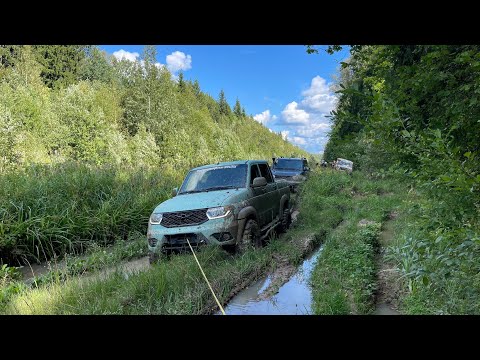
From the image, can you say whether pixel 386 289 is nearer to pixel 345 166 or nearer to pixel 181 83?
pixel 345 166

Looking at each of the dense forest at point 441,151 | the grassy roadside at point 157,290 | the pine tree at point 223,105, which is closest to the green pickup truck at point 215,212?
the grassy roadside at point 157,290

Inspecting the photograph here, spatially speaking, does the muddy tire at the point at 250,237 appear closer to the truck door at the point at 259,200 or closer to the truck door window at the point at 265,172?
the truck door at the point at 259,200

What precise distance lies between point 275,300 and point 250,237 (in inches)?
73.3

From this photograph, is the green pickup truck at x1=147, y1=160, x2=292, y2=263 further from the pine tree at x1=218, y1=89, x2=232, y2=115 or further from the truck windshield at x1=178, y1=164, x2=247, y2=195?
the pine tree at x1=218, y1=89, x2=232, y2=115

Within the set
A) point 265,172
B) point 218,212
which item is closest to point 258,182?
point 218,212

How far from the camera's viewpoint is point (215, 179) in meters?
7.64

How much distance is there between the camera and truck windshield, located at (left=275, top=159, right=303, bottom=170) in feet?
62.8

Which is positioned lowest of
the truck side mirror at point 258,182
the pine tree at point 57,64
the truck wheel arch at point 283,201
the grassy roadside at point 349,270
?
the grassy roadside at point 349,270

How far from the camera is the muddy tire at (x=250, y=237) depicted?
6.29 meters

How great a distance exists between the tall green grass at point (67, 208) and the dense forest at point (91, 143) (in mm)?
26
